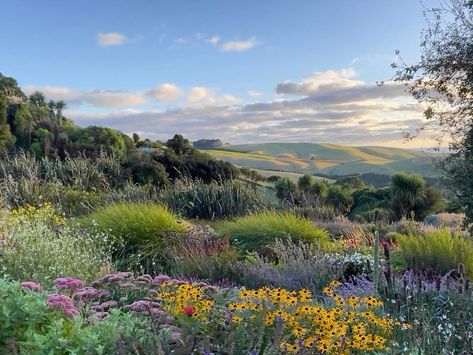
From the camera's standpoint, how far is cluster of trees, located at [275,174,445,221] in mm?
23125

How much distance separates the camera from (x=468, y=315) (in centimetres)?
488

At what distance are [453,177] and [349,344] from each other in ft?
21.8

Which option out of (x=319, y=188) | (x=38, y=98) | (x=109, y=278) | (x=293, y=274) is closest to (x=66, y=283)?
(x=109, y=278)

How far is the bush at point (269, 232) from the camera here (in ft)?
36.6

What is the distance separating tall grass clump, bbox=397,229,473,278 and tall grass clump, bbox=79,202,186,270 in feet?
12.8

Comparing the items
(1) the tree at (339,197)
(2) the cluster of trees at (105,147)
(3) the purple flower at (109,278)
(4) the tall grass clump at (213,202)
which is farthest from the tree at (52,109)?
(3) the purple flower at (109,278)

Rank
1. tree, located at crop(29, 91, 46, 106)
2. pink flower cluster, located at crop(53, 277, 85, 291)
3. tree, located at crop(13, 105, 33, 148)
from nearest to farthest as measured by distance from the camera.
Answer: pink flower cluster, located at crop(53, 277, 85, 291) < tree, located at crop(13, 105, 33, 148) < tree, located at crop(29, 91, 46, 106)

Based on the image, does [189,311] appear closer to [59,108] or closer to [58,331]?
[58,331]

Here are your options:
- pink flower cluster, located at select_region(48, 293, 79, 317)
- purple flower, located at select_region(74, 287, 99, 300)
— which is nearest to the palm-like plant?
purple flower, located at select_region(74, 287, 99, 300)

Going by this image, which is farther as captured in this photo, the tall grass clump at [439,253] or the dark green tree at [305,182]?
the dark green tree at [305,182]

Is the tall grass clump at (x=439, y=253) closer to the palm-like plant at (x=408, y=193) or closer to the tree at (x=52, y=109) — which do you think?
the palm-like plant at (x=408, y=193)

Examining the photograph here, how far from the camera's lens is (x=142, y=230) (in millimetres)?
10305

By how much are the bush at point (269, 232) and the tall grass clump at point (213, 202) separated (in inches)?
183

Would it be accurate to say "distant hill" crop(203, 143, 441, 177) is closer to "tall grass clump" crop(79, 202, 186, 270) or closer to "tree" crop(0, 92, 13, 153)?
"tree" crop(0, 92, 13, 153)
